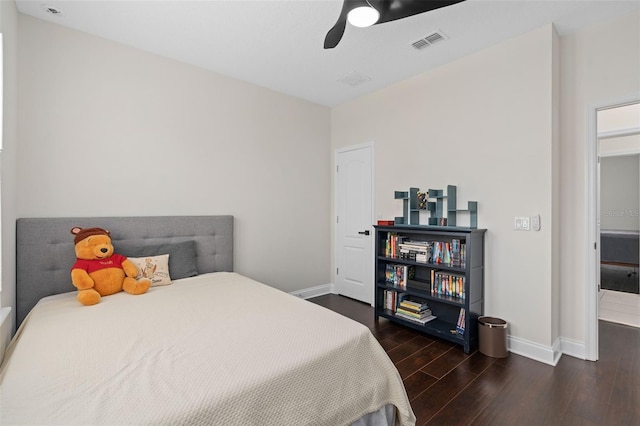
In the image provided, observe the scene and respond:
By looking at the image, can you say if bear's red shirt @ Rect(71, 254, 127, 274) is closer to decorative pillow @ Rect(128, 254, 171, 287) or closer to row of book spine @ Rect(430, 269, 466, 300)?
decorative pillow @ Rect(128, 254, 171, 287)

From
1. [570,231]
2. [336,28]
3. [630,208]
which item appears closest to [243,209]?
[336,28]

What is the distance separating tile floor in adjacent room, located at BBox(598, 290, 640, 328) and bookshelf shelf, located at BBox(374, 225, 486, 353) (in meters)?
1.76

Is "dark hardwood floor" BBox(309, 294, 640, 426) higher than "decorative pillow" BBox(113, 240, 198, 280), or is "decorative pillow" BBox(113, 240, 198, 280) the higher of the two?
"decorative pillow" BBox(113, 240, 198, 280)

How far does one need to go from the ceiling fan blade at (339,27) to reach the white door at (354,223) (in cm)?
201

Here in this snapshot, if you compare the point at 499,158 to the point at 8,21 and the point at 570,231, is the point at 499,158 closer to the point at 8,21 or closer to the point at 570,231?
the point at 570,231

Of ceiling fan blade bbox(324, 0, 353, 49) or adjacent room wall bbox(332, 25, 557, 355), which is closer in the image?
ceiling fan blade bbox(324, 0, 353, 49)

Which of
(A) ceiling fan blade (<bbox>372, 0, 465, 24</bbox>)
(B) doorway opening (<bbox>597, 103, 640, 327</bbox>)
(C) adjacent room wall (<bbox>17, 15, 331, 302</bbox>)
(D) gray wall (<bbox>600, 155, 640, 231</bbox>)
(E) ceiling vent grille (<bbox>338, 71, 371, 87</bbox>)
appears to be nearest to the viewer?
(A) ceiling fan blade (<bbox>372, 0, 465, 24</bbox>)

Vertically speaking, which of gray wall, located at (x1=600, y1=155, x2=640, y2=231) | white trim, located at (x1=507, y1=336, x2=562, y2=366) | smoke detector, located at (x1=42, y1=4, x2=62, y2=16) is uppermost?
smoke detector, located at (x1=42, y1=4, x2=62, y2=16)

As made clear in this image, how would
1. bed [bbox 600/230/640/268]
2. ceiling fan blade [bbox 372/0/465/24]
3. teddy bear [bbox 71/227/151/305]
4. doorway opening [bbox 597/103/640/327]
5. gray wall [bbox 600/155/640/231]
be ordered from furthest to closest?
1. gray wall [bbox 600/155/640/231]
2. bed [bbox 600/230/640/268]
3. doorway opening [bbox 597/103/640/327]
4. teddy bear [bbox 71/227/151/305]
5. ceiling fan blade [bbox 372/0/465/24]

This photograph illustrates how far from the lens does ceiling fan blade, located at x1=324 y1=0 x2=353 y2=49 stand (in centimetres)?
169

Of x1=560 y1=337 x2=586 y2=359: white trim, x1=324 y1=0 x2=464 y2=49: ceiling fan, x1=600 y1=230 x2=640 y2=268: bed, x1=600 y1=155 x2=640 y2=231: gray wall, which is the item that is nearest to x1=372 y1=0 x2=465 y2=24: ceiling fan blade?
x1=324 y1=0 x2=464 y2=49: ceiling fan

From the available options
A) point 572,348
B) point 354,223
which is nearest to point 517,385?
point 572,348

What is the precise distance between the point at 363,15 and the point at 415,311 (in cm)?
260

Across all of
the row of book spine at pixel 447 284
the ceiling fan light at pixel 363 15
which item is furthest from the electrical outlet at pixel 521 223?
the ceiling fan light at pixel 363 15
